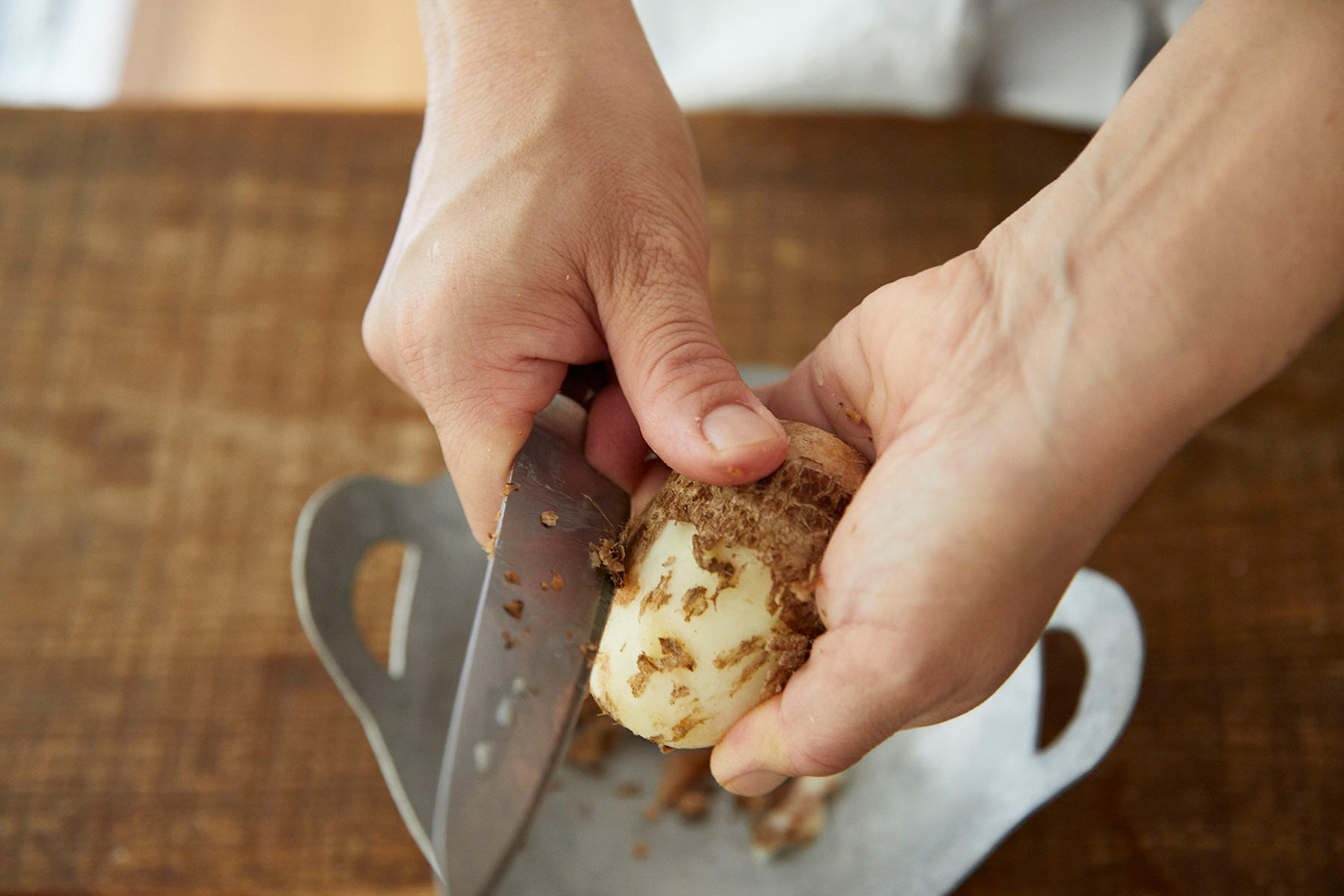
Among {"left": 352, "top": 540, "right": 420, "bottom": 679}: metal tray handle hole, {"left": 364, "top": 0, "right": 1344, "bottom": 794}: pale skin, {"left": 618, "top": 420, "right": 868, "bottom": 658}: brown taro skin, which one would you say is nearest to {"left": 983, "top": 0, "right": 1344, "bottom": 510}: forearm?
{"left": 364, "top": 0, "right": 1344, "bottom": 794}: pale skin

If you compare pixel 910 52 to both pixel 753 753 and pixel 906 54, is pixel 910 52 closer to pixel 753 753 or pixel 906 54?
pixel 906 54

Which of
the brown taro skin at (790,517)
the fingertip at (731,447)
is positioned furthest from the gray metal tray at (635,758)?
the fingertip at (731,447)

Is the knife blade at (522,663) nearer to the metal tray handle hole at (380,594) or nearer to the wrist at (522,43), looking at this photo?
the wrist at (522,43)

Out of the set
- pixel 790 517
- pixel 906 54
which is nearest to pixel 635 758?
pixel 790 517

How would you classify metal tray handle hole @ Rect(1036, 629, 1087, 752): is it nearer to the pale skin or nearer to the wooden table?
the wooden table

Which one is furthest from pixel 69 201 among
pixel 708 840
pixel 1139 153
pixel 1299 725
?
pixel 1299 725
